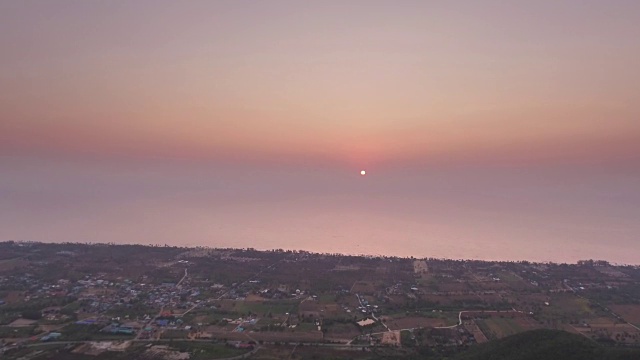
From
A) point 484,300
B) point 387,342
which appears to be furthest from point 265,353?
Result: point 484,300

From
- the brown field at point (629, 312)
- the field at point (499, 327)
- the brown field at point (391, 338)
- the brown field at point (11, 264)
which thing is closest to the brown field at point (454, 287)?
the field at point (499, 327)

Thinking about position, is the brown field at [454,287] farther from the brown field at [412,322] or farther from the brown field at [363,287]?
the brown field at [412,322]

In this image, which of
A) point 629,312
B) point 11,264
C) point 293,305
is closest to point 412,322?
point 293,305

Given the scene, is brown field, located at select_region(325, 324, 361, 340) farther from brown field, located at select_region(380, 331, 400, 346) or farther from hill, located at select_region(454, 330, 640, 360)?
hill, located at select_region(454, 330, 640, 360)

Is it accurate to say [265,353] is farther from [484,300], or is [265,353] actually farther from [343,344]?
[484,300]

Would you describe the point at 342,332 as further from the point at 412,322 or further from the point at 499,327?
the point at 499,327
